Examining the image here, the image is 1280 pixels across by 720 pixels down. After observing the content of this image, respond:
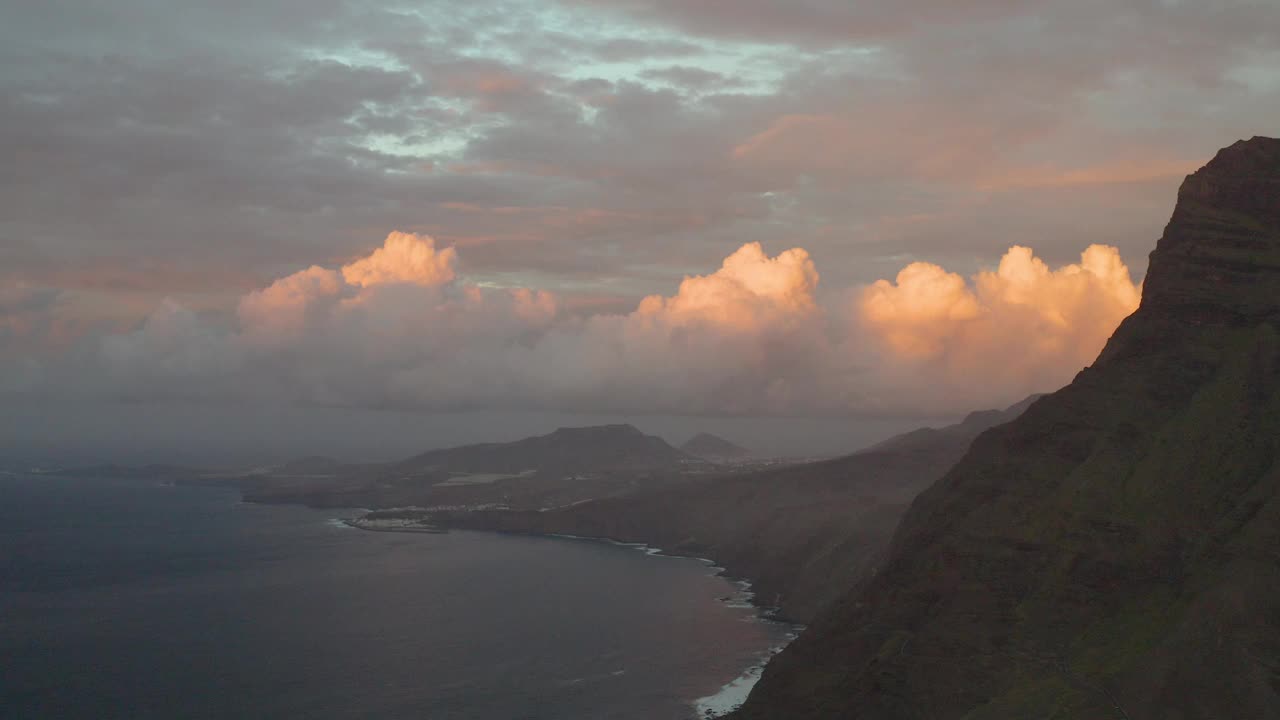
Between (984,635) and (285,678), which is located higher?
(984,635)

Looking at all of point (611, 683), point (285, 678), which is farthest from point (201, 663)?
point (611, 683)

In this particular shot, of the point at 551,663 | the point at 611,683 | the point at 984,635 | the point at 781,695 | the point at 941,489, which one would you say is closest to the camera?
the point at 984,635

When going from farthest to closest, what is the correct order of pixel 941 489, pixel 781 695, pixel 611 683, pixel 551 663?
pixel 551 663 → pixel 611 683 → pixel 941 489 → pixel 781 695

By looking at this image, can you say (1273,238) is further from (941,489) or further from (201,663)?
(201,663)

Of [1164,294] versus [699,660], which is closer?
[1164,294]

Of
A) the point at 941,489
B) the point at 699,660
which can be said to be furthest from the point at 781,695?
the point at 699,660

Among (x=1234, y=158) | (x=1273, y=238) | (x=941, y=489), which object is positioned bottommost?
(x=941, y=489)

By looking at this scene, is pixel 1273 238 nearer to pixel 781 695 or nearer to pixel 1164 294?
pixel 1164 294
